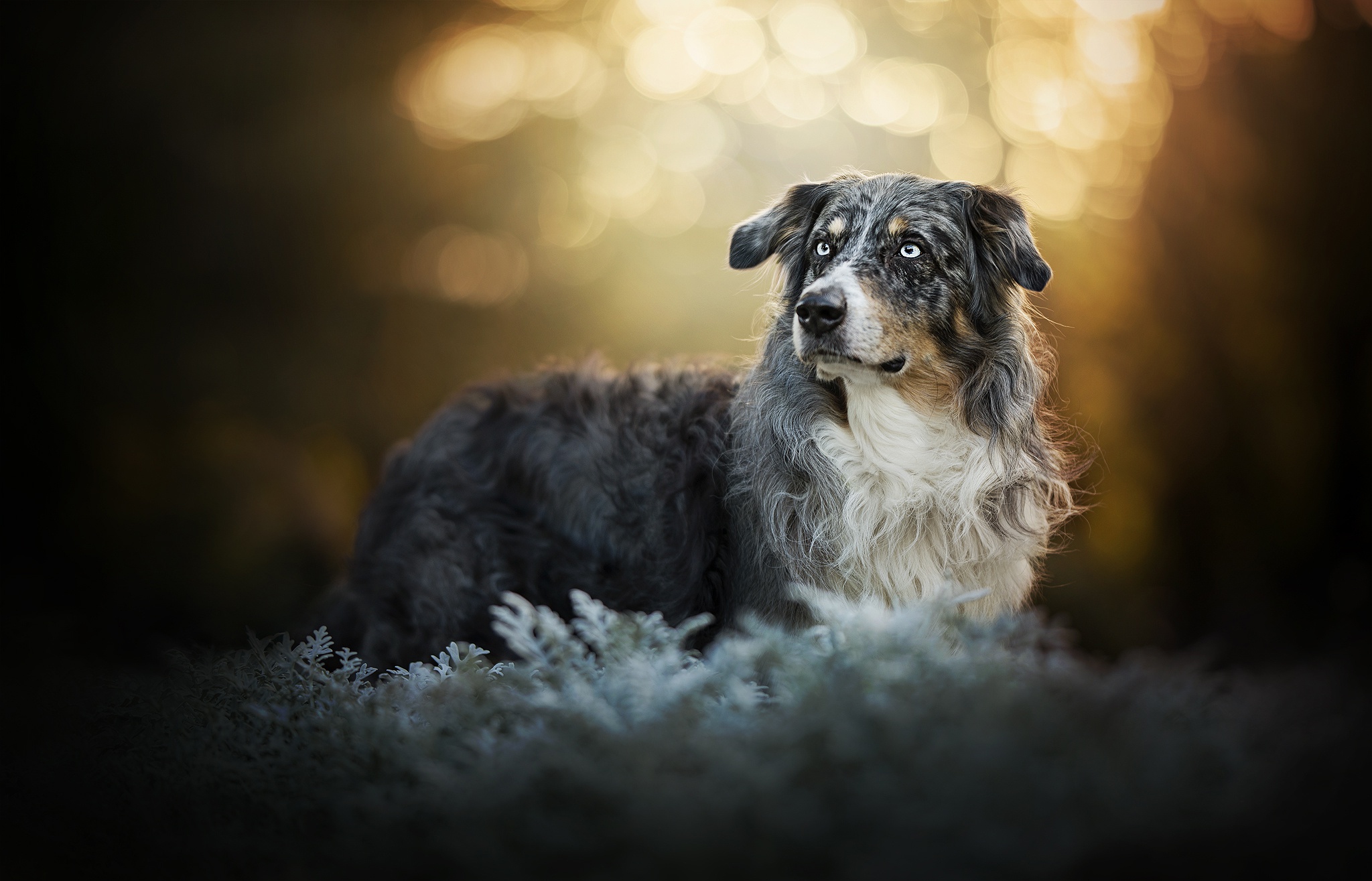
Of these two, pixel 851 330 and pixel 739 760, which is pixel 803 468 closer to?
pixel 851 330

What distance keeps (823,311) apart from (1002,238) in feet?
2.54

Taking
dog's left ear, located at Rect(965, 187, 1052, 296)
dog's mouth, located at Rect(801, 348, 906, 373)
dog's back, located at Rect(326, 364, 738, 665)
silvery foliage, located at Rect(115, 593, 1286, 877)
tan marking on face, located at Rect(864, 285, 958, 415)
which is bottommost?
silvery foliage, located at Rect(115, 593, 1286, 877)

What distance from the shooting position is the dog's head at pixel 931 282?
2730mm

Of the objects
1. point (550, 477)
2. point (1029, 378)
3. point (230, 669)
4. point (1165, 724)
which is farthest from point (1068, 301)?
point (230, 669)

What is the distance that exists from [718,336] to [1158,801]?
5.05m

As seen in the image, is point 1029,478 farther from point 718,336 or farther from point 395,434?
point 395,434

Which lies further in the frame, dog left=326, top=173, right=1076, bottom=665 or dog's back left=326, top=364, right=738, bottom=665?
dog's back left=326, top=364, right=738, bottom=665

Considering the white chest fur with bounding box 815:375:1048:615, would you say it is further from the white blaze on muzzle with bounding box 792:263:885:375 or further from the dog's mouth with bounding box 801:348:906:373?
the white blaze on muzzle with bounding box 792:263:885:375

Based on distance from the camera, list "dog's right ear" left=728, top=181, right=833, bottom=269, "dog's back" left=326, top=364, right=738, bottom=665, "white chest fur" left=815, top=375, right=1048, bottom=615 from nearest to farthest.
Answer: "white chest fur" left=815, top=375, right=1048, bottom=615, "dog's back" left=326, top=364, right=738, bottom=665, "dog's right ear" left=728, top=181, right=833, bottom=269

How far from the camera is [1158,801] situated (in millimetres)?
1324

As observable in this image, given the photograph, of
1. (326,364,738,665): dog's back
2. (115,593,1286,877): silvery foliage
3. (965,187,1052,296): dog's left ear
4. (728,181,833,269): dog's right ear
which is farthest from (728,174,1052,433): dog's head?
(115,593,1286,877): silvery foliage

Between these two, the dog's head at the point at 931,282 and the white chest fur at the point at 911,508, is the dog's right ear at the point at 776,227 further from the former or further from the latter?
the white chest fur at the point at 911,508

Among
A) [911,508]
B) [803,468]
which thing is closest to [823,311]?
[803,468]

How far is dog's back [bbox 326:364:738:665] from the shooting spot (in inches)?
121
